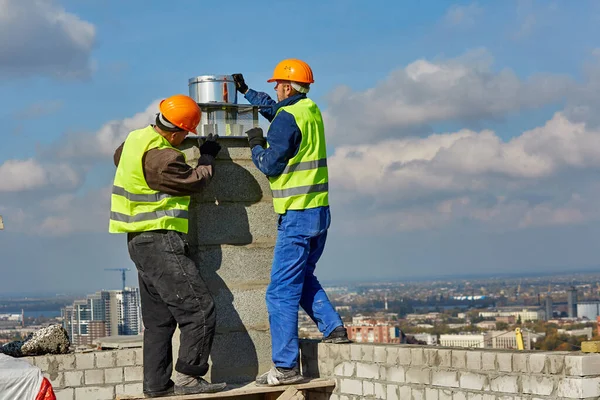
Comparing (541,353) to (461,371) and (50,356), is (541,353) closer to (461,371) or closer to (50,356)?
(461,371)

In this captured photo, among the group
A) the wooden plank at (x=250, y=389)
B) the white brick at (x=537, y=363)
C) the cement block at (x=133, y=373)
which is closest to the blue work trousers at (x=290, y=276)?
the wooden plank at (x=250, y=389)

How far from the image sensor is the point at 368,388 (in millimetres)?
Result: 6234

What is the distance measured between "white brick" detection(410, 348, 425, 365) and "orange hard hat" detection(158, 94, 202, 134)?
1950mm

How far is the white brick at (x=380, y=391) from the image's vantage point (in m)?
6.11

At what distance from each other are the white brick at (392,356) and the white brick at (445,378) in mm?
340

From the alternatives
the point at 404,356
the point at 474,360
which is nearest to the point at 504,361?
the point at 474,360

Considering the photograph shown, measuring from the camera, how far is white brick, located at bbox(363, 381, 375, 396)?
20.4 feet

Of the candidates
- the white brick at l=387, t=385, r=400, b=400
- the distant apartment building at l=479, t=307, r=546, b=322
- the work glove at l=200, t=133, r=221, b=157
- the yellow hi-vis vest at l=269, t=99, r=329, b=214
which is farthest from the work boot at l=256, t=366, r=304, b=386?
the distant apartment building at l=479, t=307, r=546, b=322

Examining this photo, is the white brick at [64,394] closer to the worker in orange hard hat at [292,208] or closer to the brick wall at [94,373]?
the brick wall at [94,373]

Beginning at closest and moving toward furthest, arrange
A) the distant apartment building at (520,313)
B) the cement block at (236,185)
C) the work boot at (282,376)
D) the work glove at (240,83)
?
the work boot at (282,376)
the cement block at (236,185)
the work glove at (240,83)
the distant apartment building at (520,313)

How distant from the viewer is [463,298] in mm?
150125

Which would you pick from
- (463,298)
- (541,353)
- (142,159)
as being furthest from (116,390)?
(463,298)

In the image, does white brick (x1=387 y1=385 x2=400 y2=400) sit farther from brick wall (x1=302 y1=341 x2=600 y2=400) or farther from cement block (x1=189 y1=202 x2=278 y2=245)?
cement block (x1=189 y1=202 x2=278 y2=245)

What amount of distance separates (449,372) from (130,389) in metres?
2.40
